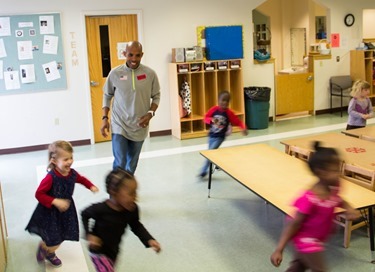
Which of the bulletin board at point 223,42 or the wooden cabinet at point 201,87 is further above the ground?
the bulletin board at point 223,42

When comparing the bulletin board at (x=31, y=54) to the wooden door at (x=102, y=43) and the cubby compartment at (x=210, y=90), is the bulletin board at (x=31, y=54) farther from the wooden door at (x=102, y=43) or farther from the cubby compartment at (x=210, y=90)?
the cubby compartment at (x=210, y=90)

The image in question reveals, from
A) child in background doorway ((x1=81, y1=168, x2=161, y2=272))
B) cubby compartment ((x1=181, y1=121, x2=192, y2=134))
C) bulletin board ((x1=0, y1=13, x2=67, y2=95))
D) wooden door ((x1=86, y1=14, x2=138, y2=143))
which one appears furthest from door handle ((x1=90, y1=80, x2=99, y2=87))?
child in background doorway ((x1=81, y1=168, x2=161, y2=272))

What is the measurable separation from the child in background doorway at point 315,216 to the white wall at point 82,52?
17.9 ft

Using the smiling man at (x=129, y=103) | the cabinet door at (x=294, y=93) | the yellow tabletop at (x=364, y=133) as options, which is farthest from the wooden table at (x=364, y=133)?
the cabinet door at (x=294, y=93)

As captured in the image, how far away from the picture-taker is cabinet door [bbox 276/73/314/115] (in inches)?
327

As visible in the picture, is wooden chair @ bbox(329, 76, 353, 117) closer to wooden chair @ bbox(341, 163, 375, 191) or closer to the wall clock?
the wall clock

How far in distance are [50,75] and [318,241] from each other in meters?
5.60

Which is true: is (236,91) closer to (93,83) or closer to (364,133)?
(93,83)

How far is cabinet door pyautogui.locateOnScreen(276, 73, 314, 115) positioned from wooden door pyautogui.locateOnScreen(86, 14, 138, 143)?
3.01 metres

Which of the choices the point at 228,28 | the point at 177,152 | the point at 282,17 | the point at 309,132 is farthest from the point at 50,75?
the point at 282,17

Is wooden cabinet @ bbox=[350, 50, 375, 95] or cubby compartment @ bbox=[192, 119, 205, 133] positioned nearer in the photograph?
cubby compartment @ bbox=[192, 119, 205, 133]

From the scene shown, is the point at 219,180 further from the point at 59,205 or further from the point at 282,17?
the point at 282,17

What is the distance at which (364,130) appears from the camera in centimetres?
453

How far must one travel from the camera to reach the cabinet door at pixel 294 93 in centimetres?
830
